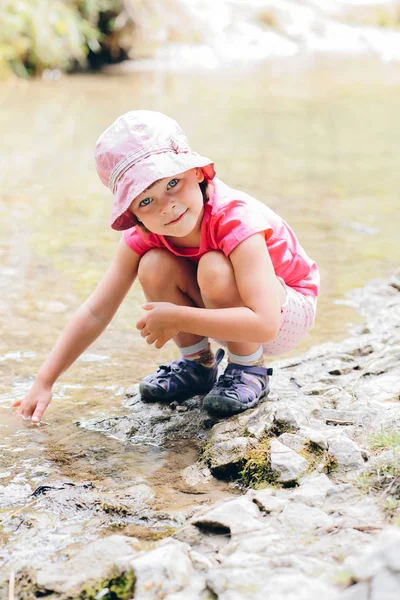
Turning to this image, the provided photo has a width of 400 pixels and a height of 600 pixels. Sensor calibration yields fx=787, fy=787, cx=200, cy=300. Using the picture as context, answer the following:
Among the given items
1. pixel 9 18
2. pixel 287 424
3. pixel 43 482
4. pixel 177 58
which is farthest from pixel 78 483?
pixel 177 58

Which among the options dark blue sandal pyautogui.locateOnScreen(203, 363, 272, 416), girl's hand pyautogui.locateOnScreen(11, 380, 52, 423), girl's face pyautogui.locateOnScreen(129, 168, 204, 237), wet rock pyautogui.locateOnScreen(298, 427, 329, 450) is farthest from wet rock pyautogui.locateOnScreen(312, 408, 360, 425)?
girl's hand pyautogui.locateOnScreen(11, 380, 52, 423)

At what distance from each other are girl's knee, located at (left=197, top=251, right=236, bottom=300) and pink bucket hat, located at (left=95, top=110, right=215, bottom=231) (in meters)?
0.27

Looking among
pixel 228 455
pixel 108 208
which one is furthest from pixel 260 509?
pixel 108 208

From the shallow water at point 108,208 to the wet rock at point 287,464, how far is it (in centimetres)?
29

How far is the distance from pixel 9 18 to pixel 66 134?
5056 mm

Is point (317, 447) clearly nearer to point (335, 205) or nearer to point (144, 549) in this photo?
point (144, 549)

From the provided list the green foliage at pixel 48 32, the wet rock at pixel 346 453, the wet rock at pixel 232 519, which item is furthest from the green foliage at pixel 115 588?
the green foliage at pixel 48 32

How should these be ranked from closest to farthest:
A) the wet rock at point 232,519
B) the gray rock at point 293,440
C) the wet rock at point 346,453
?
1. the wet rock at point 232,519
2. the wet rock at point 346,453
3. the gray rock at point 293,440

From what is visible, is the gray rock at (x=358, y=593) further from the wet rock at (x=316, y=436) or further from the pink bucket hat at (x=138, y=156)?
the pink bucket hat at (x=138, y=156)

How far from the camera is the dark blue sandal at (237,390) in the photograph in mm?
2420

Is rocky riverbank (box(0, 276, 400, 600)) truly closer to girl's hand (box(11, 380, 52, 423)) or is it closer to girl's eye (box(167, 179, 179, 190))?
girl's hand (box(11, 380, 52, 423))

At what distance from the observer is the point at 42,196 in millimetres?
5672

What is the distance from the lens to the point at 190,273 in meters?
2.54

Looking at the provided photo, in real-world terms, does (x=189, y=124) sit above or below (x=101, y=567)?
below
